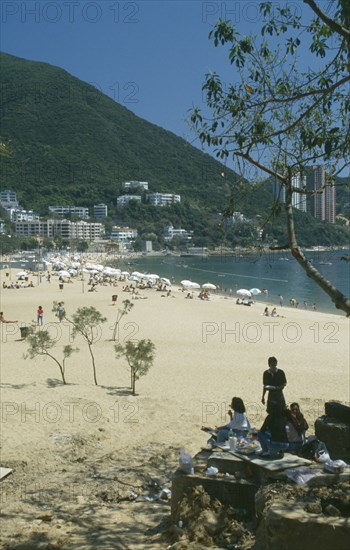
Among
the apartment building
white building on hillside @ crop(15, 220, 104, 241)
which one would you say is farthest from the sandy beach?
white building on hillside @ crop(15, 220, 104, 241)

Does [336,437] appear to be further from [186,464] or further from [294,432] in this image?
[186,464]

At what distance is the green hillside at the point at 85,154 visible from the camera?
139500 millimetres

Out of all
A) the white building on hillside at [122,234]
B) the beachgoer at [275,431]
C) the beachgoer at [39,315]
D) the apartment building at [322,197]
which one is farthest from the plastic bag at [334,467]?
the white building on hillside at [122,234]

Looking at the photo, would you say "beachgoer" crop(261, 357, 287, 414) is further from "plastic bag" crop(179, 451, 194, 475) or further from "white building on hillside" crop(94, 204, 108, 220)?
"white building on hillside" crop(94, 204, 108, 220)

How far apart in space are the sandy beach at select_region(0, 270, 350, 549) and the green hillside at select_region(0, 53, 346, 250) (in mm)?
97059

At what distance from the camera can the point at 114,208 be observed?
14712 centimetres

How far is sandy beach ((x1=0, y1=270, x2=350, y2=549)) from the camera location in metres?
5.00

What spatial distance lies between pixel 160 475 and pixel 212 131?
4.02 m

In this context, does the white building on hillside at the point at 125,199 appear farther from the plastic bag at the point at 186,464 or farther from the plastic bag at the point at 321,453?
the plastic bag at the point at 186,464

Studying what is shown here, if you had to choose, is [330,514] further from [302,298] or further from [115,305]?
[302,298]

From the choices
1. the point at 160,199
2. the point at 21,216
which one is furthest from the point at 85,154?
the point at 21,216

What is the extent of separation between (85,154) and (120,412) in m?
150

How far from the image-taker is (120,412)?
30.5 ft

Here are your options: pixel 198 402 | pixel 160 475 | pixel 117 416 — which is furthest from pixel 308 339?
pixel 160 475
